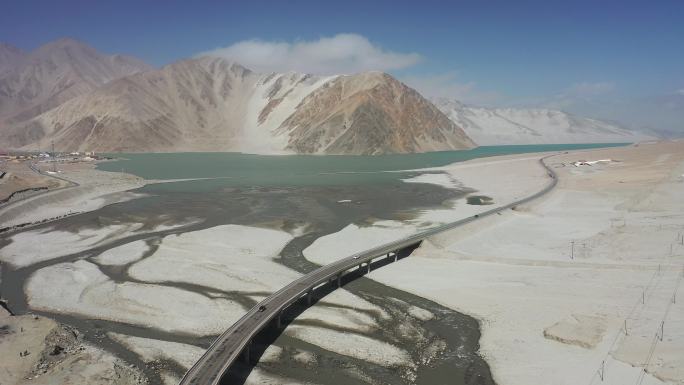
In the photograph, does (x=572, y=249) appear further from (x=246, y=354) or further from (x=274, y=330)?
(x=246, y=354)

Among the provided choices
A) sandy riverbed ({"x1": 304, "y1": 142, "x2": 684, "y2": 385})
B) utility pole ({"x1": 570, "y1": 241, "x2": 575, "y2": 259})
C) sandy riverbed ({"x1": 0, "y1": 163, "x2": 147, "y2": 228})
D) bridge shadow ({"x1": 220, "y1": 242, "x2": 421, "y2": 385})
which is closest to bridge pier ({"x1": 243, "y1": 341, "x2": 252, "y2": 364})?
bridge shadow ({"x1": 220, "y1": 242, "x2": 421, "y2": 385})

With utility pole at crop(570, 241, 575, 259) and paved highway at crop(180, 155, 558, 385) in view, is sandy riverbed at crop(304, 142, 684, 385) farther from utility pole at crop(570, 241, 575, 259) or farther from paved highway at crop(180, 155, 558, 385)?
paved highway at crop(180, 155, 558, 385)

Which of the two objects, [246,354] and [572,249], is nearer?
[246,354]

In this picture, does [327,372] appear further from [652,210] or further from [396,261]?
[652,210]

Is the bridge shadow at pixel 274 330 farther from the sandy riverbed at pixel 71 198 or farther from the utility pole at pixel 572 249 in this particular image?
the sandy riverbed at pixel 71 198

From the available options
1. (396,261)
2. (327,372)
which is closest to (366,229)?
(396,261)

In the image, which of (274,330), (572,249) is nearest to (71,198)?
(274,330)
